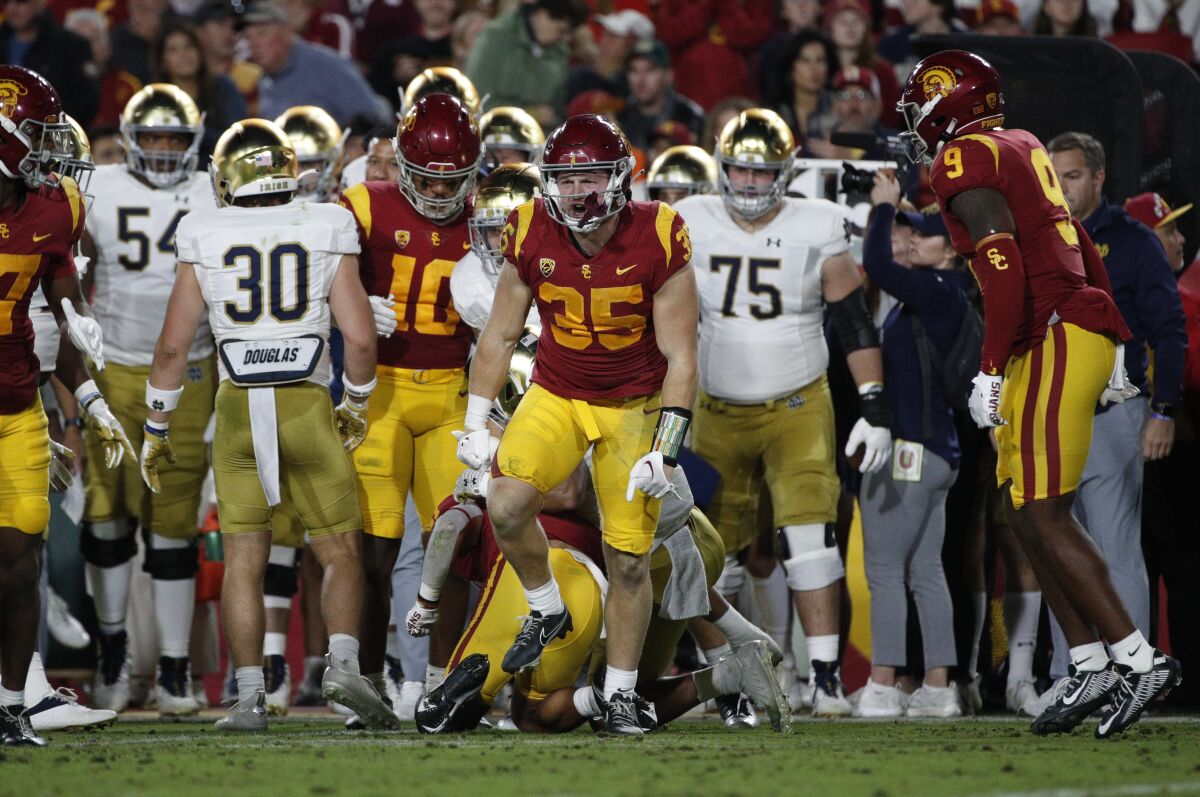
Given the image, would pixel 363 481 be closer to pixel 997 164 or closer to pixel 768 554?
pixel 768 554

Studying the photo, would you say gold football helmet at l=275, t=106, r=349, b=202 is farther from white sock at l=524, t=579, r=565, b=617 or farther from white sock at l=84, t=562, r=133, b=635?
white sock at l=524, t=579, r=565, b=617

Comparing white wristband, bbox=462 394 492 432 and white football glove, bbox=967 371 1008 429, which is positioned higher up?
white football glove, bbox=967 371 1008 429

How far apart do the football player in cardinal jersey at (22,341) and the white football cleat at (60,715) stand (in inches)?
13.2

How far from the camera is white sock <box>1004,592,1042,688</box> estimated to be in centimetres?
692

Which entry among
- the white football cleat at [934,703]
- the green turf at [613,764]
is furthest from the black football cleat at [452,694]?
the white football cleat at [934,703]

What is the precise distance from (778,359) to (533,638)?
6.22 feet

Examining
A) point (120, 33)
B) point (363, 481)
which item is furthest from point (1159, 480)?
point (120, 33)

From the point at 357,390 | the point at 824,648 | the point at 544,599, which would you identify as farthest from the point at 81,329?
Answer: the point at 824,648

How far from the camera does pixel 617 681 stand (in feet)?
17.8

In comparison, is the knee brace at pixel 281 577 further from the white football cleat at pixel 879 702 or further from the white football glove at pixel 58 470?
the white football cleat at pixel 879 702

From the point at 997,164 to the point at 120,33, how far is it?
7.27 metres

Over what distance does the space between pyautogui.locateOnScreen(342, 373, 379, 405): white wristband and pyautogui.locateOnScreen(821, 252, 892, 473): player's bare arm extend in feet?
6.03

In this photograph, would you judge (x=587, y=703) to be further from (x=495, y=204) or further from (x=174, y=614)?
(x=174, y=614)

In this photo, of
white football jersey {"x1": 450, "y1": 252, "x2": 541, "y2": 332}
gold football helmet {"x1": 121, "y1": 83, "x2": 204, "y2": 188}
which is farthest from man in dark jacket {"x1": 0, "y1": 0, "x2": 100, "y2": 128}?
white football jersey {"x1": 450, "y1": 252, "x2": 541, "y2": 332}
